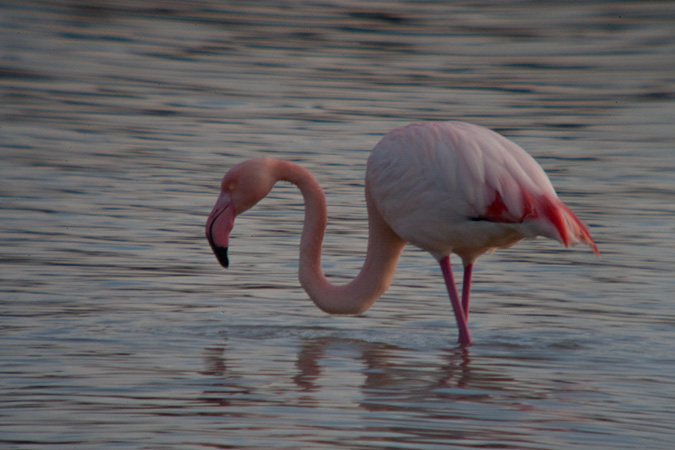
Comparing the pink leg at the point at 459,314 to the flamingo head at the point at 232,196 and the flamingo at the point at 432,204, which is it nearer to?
the flamingo at the point at 432,204

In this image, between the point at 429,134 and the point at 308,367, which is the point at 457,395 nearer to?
the point at 308,367

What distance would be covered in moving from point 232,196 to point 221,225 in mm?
145

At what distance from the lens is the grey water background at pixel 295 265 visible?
14.1 feet

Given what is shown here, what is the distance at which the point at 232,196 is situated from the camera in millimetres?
5844

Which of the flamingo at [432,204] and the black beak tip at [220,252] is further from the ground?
the flamingo at [432,204]

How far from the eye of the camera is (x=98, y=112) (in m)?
12.4

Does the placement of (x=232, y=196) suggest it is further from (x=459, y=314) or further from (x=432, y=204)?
(x=459, y=314)

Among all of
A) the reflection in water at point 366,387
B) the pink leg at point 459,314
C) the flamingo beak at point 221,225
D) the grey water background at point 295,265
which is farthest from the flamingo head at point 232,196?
the pink leg at point 459,314

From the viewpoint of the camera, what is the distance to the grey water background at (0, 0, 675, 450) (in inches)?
169

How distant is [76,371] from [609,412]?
2.01 m

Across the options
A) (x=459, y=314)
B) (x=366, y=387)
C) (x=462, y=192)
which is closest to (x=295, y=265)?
(x=459, y=314)

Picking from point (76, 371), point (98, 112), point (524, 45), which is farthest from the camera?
point (524, 45)

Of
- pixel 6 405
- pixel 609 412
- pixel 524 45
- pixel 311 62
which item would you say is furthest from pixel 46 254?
pixel 524 45

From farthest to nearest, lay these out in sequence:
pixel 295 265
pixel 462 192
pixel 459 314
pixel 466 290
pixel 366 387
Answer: pixel 295 265 → pixel 466 290 → pixel 459 314 → pixel 462 192 → pixel 366 387
